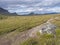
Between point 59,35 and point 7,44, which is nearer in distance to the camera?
point 59,35

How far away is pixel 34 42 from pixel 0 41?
107ft

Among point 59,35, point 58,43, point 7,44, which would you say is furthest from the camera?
point 7,44

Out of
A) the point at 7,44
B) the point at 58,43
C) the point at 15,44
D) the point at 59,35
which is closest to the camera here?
the point at 58,43

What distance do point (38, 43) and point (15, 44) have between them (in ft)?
70.5

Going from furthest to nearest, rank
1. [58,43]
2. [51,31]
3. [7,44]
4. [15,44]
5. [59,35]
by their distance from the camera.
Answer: [7,44] → [15,44] → [51,31] → [59,35] → [58,43]

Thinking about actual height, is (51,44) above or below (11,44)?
above

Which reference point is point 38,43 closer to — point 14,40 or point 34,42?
point 34,42

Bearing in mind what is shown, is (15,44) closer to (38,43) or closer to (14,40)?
(14,40)

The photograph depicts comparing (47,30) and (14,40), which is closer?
(47,30)

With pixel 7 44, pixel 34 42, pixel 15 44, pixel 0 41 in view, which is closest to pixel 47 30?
pixel 34 42

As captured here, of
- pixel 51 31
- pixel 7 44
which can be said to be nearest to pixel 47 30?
pixel 51 31

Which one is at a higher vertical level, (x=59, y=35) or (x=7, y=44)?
(x=59, y=35)

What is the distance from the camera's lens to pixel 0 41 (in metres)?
94.1

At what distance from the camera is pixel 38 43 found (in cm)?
6391
